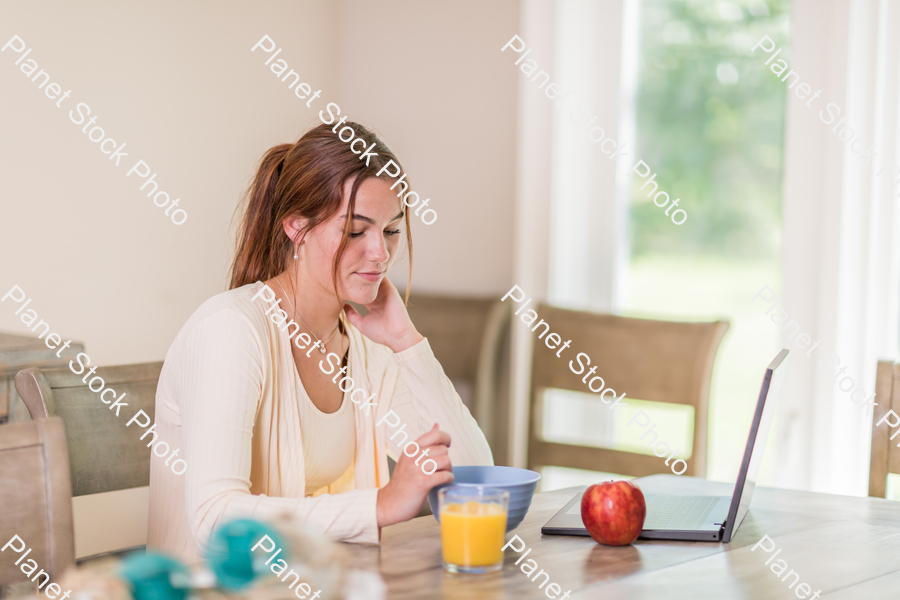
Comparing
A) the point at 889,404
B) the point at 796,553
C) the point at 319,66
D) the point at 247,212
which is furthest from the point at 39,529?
the point at 319,66

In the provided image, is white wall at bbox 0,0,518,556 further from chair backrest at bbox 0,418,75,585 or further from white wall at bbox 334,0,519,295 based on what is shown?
chair backrest at bbox 0,418,75,585

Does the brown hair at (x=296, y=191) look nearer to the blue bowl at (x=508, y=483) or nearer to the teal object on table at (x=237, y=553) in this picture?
the blue bowl at (x=508, y=483)

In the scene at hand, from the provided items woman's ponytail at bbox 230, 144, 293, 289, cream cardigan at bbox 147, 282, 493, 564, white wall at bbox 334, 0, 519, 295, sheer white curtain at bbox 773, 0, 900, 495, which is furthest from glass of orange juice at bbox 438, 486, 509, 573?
white wall at bbox 334, 0, 519, 295

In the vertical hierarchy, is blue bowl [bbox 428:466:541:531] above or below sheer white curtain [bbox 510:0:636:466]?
below

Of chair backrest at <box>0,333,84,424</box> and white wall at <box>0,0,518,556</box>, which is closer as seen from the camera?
chair backrest at <box>0,333,84,424</box>

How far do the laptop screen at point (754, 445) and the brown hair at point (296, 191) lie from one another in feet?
2.10

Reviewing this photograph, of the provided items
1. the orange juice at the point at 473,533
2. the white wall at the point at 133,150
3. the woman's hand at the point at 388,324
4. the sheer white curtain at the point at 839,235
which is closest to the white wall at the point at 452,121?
the white wall at the point at 133,150

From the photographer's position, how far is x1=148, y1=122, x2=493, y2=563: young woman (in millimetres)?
1105

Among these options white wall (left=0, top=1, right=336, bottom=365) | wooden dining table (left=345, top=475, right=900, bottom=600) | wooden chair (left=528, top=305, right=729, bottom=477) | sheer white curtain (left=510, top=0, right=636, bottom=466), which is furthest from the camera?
sheer white curtain (left=510, top=0, right=636, bottom=466)

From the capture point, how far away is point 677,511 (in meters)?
1.24

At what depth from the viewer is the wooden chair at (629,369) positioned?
1.96 m

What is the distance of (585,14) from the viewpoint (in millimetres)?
2490

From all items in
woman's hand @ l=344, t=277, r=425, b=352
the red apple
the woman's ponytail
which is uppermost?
the woman's ponytail

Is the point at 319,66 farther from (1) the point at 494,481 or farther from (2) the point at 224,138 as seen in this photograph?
(1) the point at 494,481
